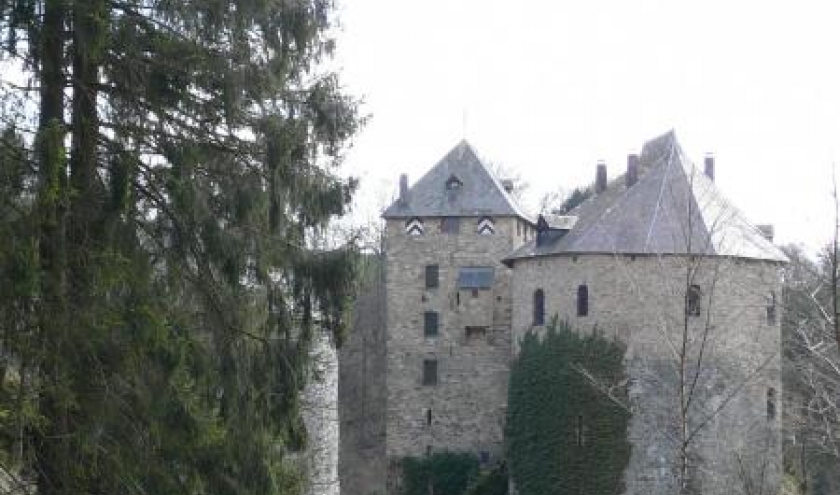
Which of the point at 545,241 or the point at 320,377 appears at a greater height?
the point at 545,241

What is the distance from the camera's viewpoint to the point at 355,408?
141ft

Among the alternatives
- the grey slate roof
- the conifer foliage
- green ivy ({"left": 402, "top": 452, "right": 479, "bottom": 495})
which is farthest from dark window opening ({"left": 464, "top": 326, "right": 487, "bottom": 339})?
the conifer foliage

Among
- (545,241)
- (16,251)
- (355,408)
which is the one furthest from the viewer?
(355,408)

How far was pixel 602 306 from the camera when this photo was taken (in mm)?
27594

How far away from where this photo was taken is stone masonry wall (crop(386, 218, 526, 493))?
3466 centimetres

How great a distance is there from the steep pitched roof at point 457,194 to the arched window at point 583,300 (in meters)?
7.32

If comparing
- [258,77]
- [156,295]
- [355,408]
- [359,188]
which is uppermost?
[258,77]

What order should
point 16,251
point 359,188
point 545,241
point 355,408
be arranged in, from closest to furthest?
point 16,251 → point 359,188 → point 545,241 → point 355,408

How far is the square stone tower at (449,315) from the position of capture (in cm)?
3469

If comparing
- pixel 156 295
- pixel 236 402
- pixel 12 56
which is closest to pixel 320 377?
pixel 236 402

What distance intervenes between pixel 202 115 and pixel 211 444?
2921 millimetres

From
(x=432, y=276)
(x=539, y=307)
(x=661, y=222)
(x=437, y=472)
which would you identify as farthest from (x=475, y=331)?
(x=661, y=222)

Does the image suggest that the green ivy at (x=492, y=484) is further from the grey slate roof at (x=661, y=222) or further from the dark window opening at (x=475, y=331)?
the grey slate roof at (x=661, y=222)

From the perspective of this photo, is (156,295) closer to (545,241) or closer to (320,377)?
(320,377)
